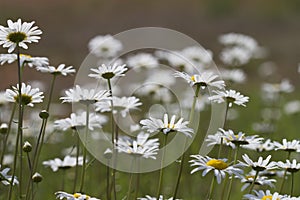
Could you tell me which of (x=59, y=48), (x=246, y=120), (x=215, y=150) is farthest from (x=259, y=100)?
(x=59, y=48)

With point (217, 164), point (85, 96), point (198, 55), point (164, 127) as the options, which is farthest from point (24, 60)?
point (198, 55)

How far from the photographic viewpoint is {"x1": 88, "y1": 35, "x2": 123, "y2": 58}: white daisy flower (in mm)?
3510

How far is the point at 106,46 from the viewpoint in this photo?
3.55m

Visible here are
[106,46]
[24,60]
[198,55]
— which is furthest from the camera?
[198,55]

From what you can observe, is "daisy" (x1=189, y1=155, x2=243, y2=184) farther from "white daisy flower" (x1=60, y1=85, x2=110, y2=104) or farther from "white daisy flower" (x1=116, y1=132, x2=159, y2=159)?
"white daisy flower" (x1=60, y1=85, x2=110, y2=104)

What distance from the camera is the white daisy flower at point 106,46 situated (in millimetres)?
3510

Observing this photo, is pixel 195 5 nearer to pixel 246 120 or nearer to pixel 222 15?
pixel 222 15

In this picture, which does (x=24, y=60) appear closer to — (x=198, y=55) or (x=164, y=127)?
(x=164, y=127)

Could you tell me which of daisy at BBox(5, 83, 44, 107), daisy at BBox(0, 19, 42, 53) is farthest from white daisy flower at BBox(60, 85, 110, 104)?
daisy at BBox(0, 19, 42, 53)

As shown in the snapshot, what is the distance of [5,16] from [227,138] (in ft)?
31.8

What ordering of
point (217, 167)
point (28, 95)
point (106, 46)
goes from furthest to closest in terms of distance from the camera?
point (106, 46), point (28, 95), point (217, 167)

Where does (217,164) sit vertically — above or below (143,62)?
below

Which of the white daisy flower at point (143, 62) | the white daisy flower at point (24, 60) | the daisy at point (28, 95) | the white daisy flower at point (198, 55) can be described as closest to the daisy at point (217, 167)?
the daisy at point (28, 95)

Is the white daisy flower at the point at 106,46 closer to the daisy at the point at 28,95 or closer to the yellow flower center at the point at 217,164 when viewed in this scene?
the daisy at the point at 28,95
